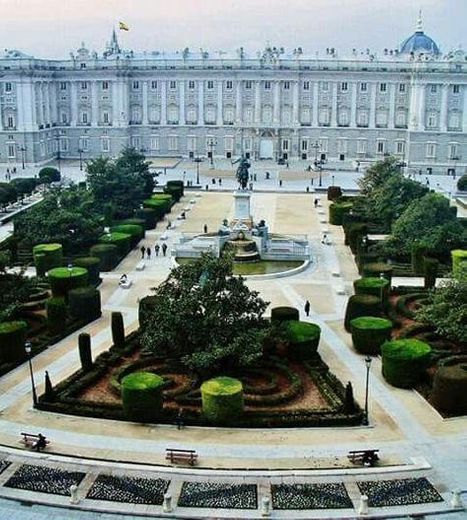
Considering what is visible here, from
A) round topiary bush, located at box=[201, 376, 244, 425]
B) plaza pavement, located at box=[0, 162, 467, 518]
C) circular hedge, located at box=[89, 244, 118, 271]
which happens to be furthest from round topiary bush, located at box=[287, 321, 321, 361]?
circular hedge, located at box=[89, 244, 118, 271]

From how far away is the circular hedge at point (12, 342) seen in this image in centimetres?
3788

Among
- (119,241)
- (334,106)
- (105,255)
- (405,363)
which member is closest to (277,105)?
(334,106)

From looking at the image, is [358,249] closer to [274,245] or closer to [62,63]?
[274,245]

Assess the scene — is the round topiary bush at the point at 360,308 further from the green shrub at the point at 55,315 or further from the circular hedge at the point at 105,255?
the circular hedge at the point at 105,255

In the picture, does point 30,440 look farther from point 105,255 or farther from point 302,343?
point 105,255

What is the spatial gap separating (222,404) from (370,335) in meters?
11.2

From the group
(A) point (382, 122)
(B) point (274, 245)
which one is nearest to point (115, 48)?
(A) point (382, 122)

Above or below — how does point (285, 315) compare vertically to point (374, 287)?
below

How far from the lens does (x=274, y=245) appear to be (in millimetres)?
62500

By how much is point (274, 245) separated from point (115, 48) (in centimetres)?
8546

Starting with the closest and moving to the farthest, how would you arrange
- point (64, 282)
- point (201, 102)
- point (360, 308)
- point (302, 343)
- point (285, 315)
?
point (302, 343) < point (285, 315) < point (360, 308) < point (64, 282) < point (201, 102)

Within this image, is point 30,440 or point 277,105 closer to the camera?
point 30,440

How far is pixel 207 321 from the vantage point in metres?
34.9

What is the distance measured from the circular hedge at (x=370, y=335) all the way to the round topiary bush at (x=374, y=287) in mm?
6044
